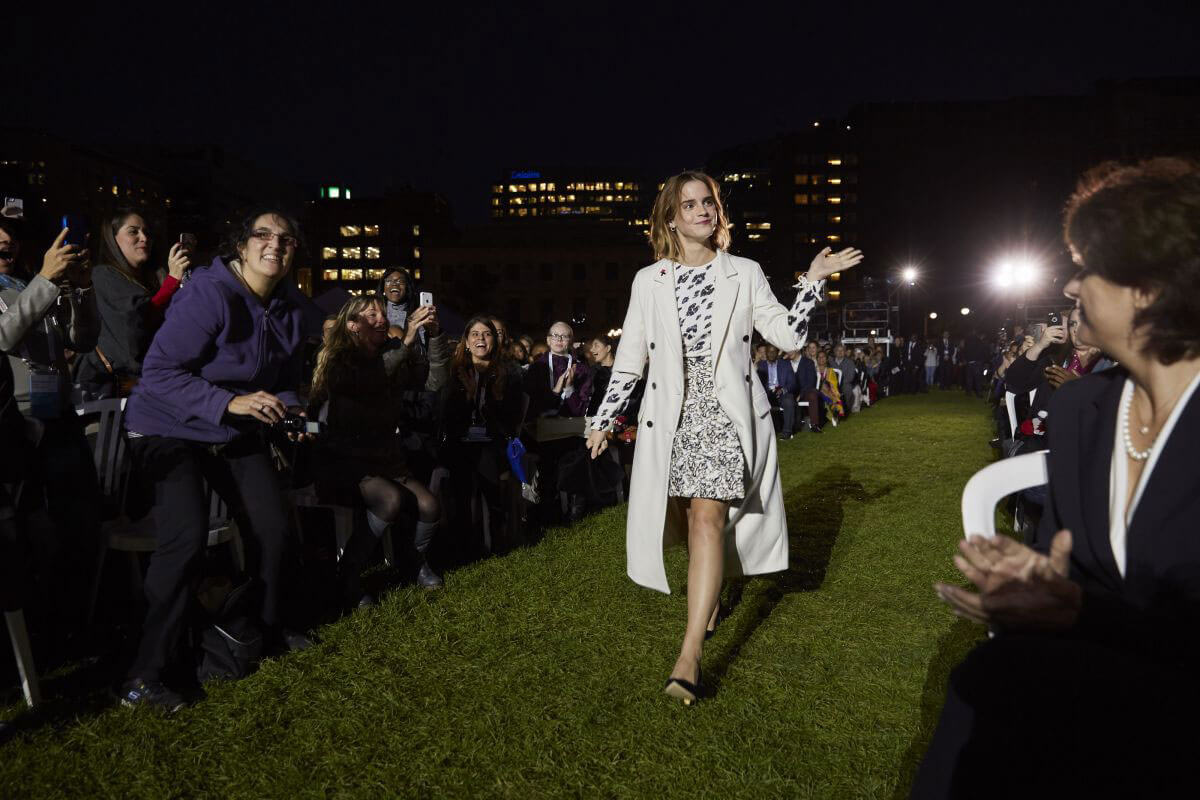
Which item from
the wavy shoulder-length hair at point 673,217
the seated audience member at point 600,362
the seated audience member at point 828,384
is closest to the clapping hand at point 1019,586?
the wavy shoulder-length hair at point 673,217

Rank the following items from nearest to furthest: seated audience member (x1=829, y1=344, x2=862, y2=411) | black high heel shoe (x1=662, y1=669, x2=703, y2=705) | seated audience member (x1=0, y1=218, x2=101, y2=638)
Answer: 1. seated audience member (x1=0, y1=218, x2=101, y2=638)
2. black high heel shoe (x1=662, y1=669, x2=703, y2=705)
3. seated audience member (x1=829, y1=344, x2=862, y2=411)

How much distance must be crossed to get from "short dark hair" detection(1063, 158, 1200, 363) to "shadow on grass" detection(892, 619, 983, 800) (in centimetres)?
139

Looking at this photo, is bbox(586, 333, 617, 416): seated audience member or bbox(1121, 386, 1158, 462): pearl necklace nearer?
bbox(1121, 386, 1158, 462): pearl necklace

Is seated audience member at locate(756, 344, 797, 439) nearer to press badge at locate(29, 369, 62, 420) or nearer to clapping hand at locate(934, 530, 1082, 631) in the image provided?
press badge at locate(29, 369, 62, 420)

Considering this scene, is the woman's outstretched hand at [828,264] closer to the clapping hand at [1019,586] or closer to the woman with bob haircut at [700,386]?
the woman with bob haircut at [700,386]

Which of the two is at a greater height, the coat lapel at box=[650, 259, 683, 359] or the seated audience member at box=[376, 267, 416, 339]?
the seated audience member at box=[376, 267, 416, 339]

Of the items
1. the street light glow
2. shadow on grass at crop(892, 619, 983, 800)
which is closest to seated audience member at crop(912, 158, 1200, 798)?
shadow on grass at crop(892, 619, 983, 800)

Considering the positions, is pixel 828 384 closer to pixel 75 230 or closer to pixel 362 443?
pixel 362 443

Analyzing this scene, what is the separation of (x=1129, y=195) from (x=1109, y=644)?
33.5 inches

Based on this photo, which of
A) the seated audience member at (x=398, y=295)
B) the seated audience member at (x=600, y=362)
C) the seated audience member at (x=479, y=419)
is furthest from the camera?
the seated audience member at (x=600, y=362)

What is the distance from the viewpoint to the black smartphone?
11.9ft

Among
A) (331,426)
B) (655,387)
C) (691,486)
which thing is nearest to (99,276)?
(331,426)

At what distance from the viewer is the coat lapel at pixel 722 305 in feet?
11.8

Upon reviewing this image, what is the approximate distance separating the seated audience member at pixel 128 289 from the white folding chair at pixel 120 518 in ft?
1.53
